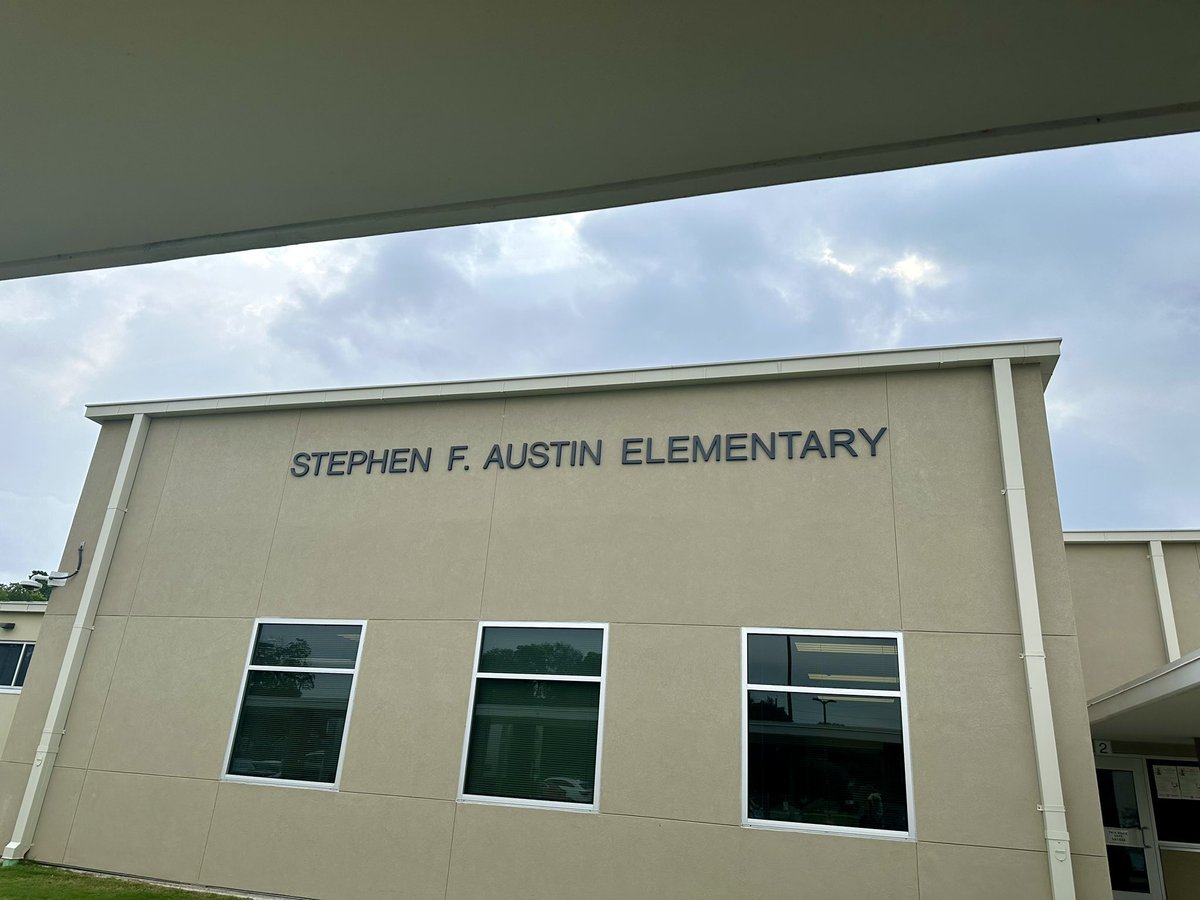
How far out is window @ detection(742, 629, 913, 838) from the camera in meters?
6.66

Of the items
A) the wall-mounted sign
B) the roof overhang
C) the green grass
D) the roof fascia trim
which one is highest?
the roof fascia trim

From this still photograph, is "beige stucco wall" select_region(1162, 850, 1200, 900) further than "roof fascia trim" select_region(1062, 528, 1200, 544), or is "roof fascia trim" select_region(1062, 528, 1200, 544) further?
"roof fascia trim" select_region(1062, 528, 1200, 544)

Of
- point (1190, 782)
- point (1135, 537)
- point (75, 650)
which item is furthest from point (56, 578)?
point (1190, 782)

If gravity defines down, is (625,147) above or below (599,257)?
below

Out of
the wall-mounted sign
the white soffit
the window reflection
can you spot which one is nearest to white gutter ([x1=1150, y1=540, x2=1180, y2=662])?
the white soffit

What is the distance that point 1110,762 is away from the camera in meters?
9.80

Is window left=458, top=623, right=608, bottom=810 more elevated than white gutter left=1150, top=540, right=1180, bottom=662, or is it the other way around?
white gutter left=1150, top=540, right=1180, bottom=662

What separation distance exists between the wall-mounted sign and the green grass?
4.38 m

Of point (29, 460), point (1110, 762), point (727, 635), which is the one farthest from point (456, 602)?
point (1110, 762)

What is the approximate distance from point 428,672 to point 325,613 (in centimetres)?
146

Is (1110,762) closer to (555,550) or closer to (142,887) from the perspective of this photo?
(555,550)

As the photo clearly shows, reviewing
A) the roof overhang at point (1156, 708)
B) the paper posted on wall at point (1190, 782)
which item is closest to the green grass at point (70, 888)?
the roof overhang at point (1156, 708)

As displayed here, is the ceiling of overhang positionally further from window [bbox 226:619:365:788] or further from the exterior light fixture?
the exterior light fixture

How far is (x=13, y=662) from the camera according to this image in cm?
1941
